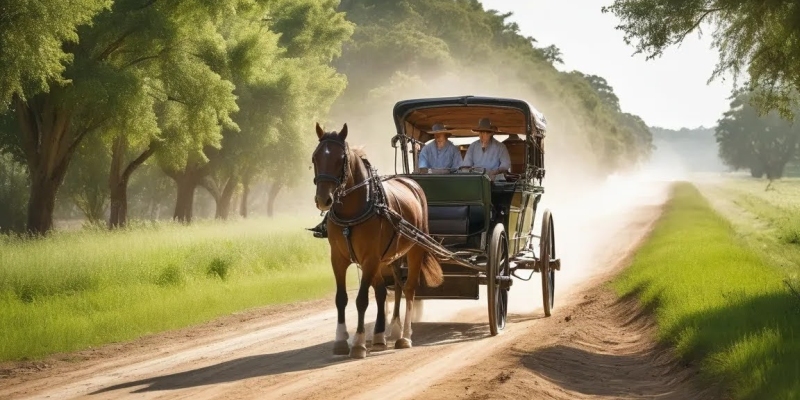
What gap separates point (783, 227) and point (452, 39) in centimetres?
6929

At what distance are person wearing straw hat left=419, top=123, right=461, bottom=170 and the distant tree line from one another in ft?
26.3

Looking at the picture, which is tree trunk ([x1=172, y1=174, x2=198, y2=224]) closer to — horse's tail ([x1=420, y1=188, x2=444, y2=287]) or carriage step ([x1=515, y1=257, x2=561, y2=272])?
carriage step ([x1=515, y1=257, x2=561, y2=272])

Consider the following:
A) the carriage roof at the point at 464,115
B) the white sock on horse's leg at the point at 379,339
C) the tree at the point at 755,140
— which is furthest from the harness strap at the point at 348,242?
the tree at the point at 755,140

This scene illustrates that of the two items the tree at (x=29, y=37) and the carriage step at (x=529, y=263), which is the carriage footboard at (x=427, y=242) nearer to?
the carriage step at (x=529, y=263)

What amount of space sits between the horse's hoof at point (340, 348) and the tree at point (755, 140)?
123528 mm

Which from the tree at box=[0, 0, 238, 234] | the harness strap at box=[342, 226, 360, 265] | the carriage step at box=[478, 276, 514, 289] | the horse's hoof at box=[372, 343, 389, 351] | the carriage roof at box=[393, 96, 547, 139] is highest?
the tree at box=[0, 0, 238, 234]

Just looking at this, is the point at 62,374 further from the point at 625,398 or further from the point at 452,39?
the point at 452,39

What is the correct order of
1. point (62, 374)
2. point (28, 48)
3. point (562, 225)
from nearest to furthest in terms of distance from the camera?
point (62, 374) → point (28, 48) → point (562, 225)

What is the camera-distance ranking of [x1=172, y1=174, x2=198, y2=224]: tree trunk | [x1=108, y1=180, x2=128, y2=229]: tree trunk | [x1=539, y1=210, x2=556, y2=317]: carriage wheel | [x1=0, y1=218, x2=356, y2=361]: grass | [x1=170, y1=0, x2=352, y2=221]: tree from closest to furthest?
[x1=0, y1=218, x2=356, y2=361]: grass
[x1=539, y1=210, x2=556, y2=317]: carriage wheel
[x1=108, y1=180, x2=128, y2=229]: tree trunk
[x1=170, y1=0, x2=352, y2=221]: tree
[x1=172, y1=174, x2=198, y2=224]: tree trunk

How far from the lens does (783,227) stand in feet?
115

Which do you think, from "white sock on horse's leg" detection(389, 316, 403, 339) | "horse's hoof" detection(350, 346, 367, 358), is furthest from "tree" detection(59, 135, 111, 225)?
"horse's hoof" detection(350, 346, 367, 358)

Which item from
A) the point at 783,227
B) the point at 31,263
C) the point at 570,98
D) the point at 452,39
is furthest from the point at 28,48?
the point at 570,98

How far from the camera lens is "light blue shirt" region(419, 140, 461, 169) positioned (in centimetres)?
1536

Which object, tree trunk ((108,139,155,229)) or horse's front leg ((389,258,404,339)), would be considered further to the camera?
tree trunk ((108,139,155,229))
